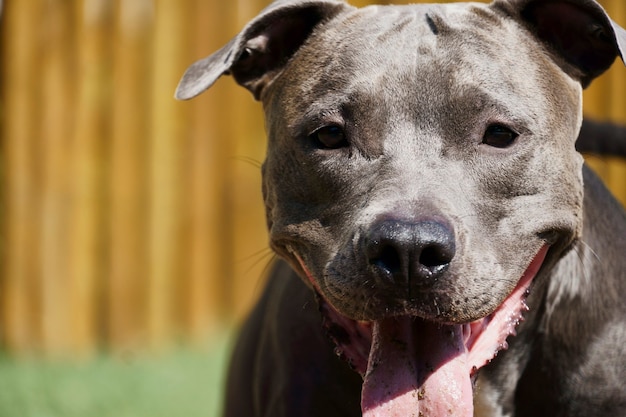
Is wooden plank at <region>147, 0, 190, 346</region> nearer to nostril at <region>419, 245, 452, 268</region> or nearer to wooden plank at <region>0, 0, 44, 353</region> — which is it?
wooden plank at <region>0, 0, 44, 353</region>

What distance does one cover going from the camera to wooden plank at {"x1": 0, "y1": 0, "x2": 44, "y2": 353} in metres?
8.06

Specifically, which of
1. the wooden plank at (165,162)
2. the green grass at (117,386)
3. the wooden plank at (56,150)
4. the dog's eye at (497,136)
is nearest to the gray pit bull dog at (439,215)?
the dog's eye at (497,136)

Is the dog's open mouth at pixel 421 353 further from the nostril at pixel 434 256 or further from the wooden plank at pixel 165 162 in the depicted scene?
the wooden plank at pixel 165 162

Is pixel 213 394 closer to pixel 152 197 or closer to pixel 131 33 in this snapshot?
pixel 152 197

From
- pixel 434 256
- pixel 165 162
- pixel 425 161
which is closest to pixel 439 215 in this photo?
pixel 434 256

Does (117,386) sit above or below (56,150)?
below

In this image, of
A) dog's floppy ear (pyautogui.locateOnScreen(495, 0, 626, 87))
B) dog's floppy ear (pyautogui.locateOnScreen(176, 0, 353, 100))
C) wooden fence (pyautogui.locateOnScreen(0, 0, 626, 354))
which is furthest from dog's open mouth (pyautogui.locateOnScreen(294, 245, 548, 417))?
wooden fence (pyautogui.locateOnScreen(0, 0, 626, 354))

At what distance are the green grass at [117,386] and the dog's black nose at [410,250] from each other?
148 inches

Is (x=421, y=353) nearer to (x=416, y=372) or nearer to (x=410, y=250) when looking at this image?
(x=416, y=372)

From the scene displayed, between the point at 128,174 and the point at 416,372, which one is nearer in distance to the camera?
the point at 416,372

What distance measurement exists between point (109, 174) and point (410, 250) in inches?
211

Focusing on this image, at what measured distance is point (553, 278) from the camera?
379 cm

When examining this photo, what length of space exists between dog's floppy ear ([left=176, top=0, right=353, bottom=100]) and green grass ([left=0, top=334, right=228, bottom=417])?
309cm

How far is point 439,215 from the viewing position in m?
3.22
